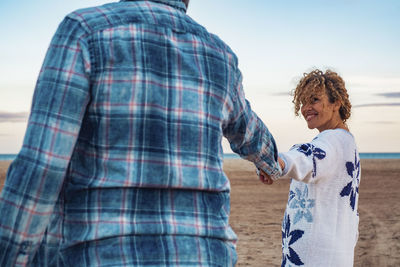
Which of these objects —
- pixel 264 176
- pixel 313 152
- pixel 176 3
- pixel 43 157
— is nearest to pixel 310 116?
pixel 313 152

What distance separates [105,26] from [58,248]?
63 centimetres

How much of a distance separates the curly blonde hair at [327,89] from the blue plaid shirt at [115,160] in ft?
6.89

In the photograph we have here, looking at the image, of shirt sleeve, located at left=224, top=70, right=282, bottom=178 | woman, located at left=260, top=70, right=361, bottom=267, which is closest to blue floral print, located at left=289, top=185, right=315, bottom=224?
woman, located at left=260, top=70, right=361, bottom=267

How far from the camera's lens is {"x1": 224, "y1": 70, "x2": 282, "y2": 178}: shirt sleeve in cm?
190

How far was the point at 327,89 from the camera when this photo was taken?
3646mm

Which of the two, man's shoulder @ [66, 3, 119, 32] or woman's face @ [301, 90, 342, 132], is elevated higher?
man's shoulder @ [66, 3, 119, 32]

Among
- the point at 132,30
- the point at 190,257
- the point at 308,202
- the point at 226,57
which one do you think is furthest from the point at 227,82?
the point at 308,202

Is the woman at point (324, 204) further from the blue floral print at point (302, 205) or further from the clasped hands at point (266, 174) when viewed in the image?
the clasped hands at point (266, 174)

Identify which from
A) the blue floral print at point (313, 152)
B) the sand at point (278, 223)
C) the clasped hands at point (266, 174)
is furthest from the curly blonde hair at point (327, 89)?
the sand at point (278, 223)

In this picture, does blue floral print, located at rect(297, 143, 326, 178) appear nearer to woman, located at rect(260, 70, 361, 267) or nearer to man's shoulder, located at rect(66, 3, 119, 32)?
woman, located at rect(260, 70, 361, 267)

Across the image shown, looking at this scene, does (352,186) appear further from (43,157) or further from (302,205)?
(43,157)

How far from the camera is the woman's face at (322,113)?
141 inches

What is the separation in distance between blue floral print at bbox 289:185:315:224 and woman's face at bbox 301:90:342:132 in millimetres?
489

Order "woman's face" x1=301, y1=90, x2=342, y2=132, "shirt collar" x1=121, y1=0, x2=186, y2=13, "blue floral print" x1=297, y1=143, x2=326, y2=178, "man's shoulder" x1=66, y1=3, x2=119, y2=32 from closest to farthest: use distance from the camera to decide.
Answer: "man's shoulder" x1=66, y1=3, x2=119, y2=32 < "shirt collar" x1=121, y1=0, x2=186, y2=13 < "blue floral print" x1=297, y1=143, x2=326, y2=178 < "woman's face" x1=301, y1=90, x2=342, y2=132
